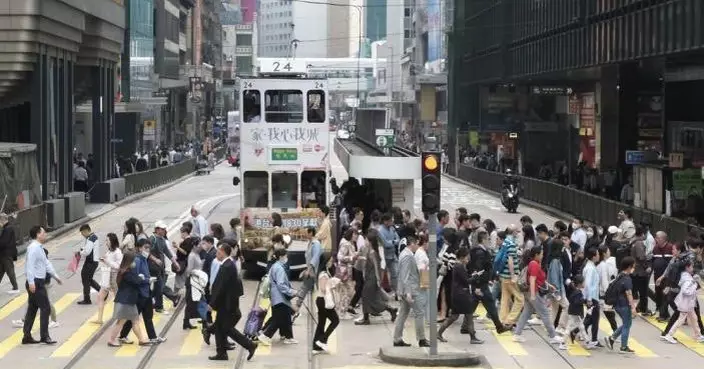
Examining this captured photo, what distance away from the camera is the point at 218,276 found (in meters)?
17.0

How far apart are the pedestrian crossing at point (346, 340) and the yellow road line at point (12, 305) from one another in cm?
7

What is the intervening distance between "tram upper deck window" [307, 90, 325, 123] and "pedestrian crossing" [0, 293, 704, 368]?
21.7 ft

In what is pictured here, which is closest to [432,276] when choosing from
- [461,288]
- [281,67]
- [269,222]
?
[461,288]

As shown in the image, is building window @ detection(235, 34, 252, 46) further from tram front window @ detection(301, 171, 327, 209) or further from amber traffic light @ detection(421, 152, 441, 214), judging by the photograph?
amber traffic light @ detection(421, 152, 441, 214)

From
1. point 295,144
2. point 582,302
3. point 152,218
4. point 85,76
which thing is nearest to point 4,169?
point 295,144

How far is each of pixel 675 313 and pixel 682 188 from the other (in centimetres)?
1811

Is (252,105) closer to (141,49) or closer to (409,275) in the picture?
(409,275)

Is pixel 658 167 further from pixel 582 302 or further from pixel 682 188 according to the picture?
pixel 582 302

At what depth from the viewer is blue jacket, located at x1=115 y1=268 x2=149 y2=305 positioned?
59.2ft

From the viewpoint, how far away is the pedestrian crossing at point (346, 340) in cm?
1842

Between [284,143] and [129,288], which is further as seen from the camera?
[284,143]

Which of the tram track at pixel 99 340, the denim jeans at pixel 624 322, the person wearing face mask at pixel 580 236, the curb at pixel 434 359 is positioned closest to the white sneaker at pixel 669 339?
the denim jeans at pixel 624 322

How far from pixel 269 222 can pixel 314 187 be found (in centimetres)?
132

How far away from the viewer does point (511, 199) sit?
5069 centimetres
